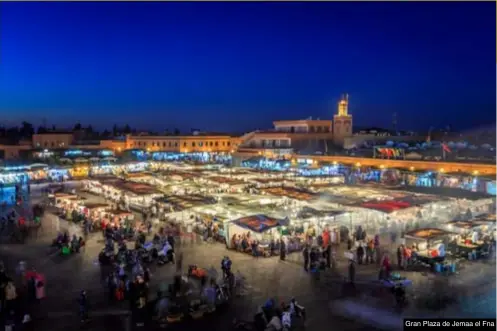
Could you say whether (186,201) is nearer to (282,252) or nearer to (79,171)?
(282,252)

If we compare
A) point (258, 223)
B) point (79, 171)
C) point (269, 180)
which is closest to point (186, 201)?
point (258, 223)

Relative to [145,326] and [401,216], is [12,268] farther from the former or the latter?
[401,216]

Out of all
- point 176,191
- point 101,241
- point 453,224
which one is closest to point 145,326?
point 101,241

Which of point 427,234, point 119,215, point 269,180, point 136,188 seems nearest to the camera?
point 427,234

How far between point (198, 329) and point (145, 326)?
73 cm

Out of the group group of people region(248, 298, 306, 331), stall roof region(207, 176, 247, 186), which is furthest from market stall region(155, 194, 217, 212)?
group of people region(248, 298, 306, 331)

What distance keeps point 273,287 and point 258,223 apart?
271 cm

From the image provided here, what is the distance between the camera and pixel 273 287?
7762 millimetres

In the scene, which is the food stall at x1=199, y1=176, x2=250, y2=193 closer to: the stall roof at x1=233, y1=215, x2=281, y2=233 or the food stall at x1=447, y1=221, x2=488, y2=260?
the stall roof at x1=233, y1=215, x2=281, y2=233

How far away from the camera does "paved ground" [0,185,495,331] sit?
6.50 meters

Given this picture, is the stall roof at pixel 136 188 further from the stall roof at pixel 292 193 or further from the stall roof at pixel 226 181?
→ the stall roof at pixel 292 193

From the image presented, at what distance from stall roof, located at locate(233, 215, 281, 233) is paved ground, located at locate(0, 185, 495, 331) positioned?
25.8 inches

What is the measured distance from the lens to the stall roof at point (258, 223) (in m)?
10.1

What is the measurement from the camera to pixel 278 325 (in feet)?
19.2
